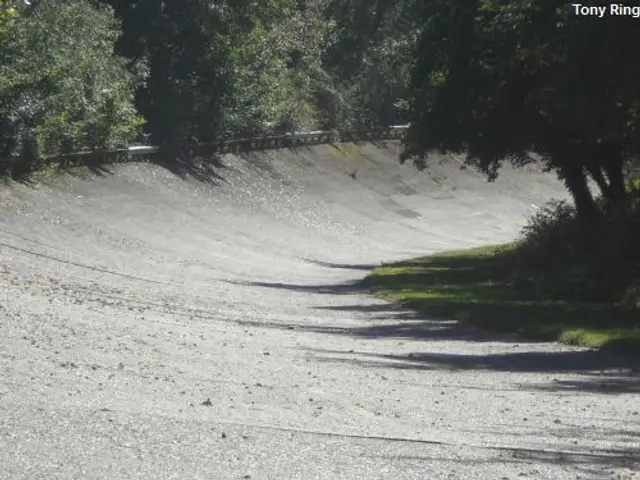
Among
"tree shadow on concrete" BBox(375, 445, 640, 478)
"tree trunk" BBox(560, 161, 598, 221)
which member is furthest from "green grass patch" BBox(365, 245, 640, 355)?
"tree shadow on concrete" BBox(375, 445, 640, 478)

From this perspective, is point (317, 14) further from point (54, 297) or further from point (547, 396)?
point (547, 396)

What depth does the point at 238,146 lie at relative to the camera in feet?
226

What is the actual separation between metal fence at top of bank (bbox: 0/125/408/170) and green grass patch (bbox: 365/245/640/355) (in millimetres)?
12275

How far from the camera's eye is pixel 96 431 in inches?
471

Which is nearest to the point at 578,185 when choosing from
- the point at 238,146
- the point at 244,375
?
the point at 244,375

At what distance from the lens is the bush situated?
106 ft

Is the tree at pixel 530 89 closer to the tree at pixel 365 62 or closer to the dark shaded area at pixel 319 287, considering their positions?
the dark shaded area at pixel 319 287

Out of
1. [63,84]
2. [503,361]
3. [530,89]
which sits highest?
[530,89]

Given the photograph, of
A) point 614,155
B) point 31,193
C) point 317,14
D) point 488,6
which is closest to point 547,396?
point 488,6

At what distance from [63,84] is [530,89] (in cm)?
1816

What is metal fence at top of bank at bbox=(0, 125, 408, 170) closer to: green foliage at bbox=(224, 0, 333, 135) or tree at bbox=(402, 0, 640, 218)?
green foliage at bbox=(224, 0, 333, 135)

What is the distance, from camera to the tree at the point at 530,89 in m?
26.9

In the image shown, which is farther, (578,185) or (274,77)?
Result: (274,77)

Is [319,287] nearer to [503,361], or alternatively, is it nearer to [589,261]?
[589,261]
